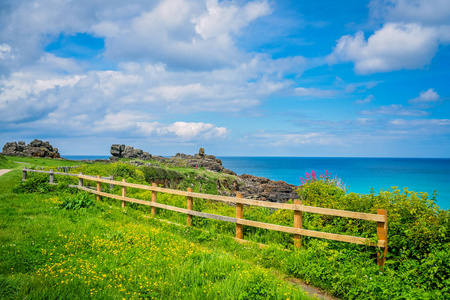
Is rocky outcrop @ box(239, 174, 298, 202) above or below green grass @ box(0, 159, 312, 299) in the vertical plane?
below

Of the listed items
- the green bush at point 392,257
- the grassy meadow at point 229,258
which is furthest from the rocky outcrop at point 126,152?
the green bush at point 392,257

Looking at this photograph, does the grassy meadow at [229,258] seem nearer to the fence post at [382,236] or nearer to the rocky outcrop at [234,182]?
the fence post at [382,236]

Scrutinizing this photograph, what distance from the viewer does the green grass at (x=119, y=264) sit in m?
4.99

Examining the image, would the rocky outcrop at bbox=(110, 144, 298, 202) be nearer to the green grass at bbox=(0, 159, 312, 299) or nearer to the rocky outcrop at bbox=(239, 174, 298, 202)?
the rocky outcrop at bbox=(239, 174, 298, 202)

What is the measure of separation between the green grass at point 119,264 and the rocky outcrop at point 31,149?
137ft

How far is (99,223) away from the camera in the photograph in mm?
9211

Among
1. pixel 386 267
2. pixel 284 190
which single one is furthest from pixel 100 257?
pixel 284 190

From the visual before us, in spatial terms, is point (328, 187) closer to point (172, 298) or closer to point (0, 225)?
point (172, 298)

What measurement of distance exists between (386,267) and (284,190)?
98.1 ft

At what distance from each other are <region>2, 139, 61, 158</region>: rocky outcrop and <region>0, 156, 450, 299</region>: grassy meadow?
4129cm

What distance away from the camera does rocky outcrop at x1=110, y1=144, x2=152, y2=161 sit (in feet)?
141

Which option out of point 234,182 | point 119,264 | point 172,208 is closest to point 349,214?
point 119,264

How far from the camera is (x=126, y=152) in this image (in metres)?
43.6

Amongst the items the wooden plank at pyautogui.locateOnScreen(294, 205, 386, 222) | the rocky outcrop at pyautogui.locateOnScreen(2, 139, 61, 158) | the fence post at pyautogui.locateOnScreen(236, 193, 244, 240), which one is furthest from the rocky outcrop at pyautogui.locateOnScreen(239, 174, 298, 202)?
the rocky outcrop at pyautogui.locateOnScreen(2, 139, 61, 158)
